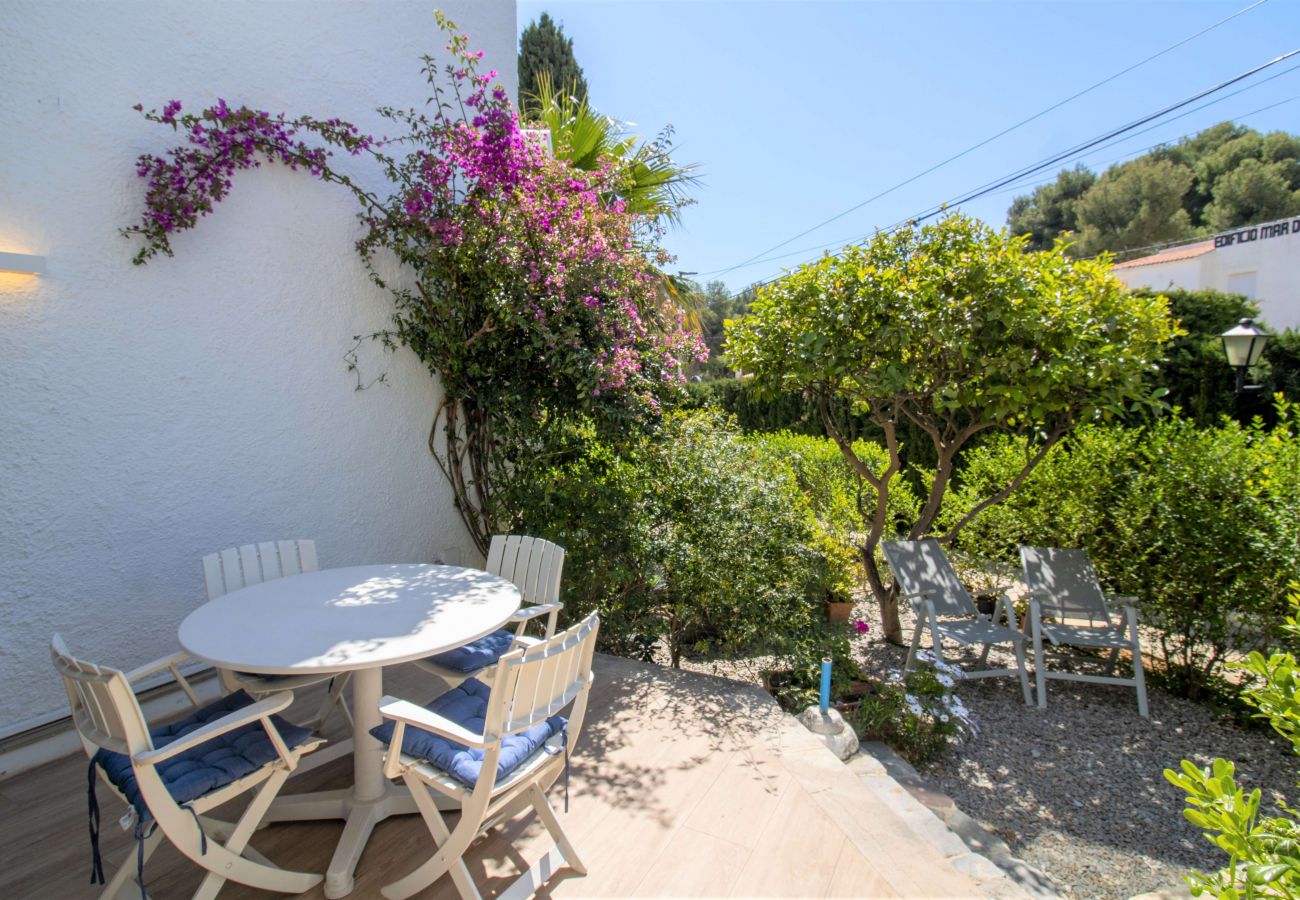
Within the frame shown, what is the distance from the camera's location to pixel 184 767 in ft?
6.20

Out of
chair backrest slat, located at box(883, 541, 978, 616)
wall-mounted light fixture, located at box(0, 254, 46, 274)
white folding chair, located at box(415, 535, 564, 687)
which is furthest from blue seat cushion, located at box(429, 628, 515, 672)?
chair backrest slat, located at box(883, 541, 978, 616)

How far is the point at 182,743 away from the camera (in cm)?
170

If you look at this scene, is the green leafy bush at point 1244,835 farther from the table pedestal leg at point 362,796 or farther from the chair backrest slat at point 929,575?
the chair backrest slat at point 929,575

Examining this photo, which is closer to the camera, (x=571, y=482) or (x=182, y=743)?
(x=182, y=743)

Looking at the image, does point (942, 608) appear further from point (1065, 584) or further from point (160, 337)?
point (160, 337)

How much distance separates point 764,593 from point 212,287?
3708mm

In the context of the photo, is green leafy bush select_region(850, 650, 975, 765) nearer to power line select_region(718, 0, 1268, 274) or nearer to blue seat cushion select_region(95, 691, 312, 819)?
blue seat cushion select_region(95, 691, 312, 819)

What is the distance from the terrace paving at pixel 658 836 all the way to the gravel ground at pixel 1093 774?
98 centimetres

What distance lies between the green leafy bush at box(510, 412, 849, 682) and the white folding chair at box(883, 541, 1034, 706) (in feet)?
2.56

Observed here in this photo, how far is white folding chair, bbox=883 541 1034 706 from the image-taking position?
443 cm

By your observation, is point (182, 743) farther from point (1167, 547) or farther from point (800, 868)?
point (1167, 547)

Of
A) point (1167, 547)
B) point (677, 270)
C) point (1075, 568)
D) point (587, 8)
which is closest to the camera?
point (1167, 547)

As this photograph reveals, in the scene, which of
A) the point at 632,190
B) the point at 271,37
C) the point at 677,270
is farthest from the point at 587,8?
the point at 271,37

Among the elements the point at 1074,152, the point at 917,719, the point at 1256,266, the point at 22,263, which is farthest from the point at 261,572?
the point at 1256,266
